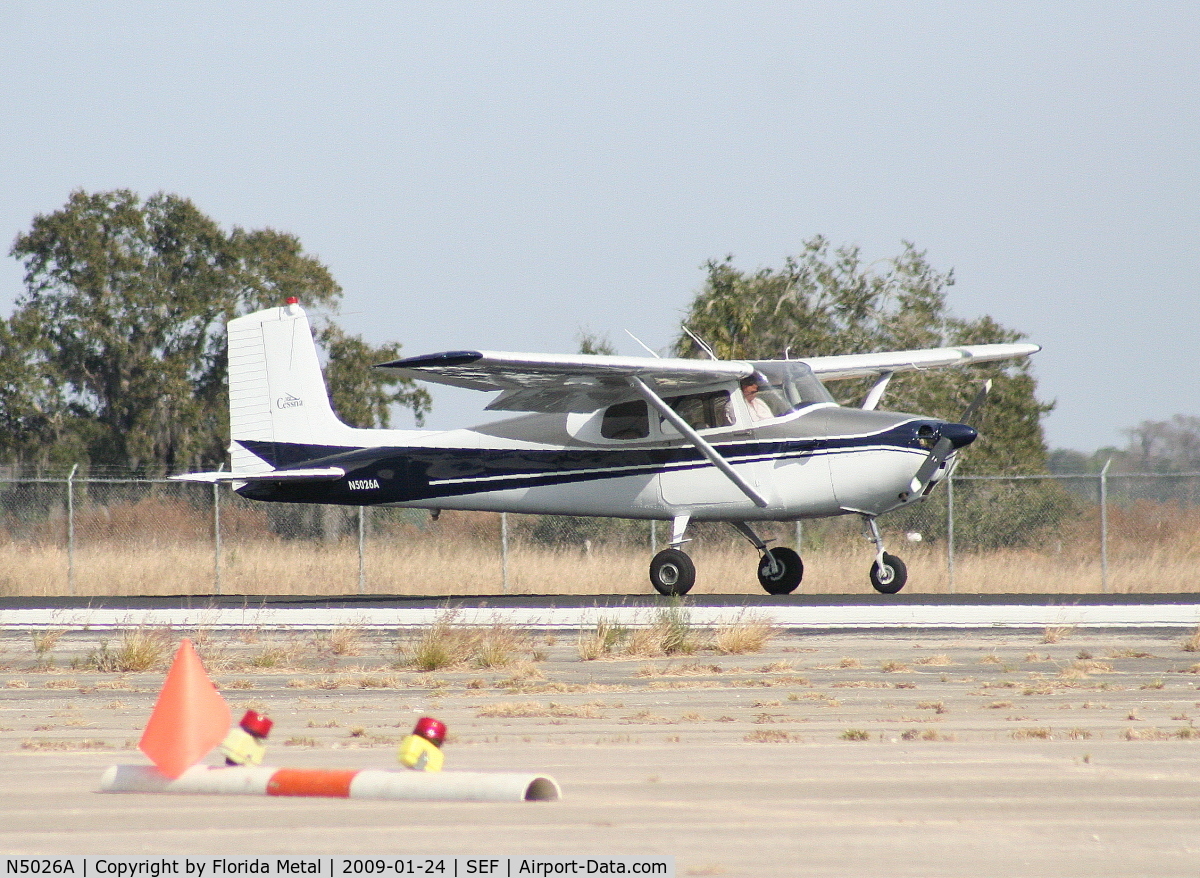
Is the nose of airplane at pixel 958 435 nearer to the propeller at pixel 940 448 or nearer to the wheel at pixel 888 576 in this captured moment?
the propeller at pixel 940 448

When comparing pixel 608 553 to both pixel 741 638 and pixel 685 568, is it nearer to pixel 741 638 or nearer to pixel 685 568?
pixel 685 568

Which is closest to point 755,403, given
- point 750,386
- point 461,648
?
point 750,386

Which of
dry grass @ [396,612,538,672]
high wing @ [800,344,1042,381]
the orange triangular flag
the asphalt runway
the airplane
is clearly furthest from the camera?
high wing @ [800,344,1042,381]

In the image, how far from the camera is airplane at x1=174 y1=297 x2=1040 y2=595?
1600 centimetres

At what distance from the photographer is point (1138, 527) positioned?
29188 millimetres

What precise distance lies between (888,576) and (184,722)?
38.6 ft

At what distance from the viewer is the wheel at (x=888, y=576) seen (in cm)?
1667

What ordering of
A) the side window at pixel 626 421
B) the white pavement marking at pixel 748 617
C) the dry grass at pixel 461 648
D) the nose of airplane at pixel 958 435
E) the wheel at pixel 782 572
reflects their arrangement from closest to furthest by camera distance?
the dry grass at pixel 461 648 < the white pavement marking at pixel 748 617 < the nose of airplane at pixel 958 435 < the side window at pixel 626 421 < the wheel at pixel 782 572

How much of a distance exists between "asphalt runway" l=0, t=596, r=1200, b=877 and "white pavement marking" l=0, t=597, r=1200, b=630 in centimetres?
97

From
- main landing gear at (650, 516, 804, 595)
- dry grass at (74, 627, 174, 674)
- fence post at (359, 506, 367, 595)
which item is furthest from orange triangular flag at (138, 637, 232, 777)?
fence post at (359, 506, 367, 595)

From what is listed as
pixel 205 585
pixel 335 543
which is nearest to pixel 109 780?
pixel 205 585

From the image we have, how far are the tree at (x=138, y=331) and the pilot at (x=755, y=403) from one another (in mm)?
23191

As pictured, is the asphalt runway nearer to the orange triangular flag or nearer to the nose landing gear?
the orange triangular flag
